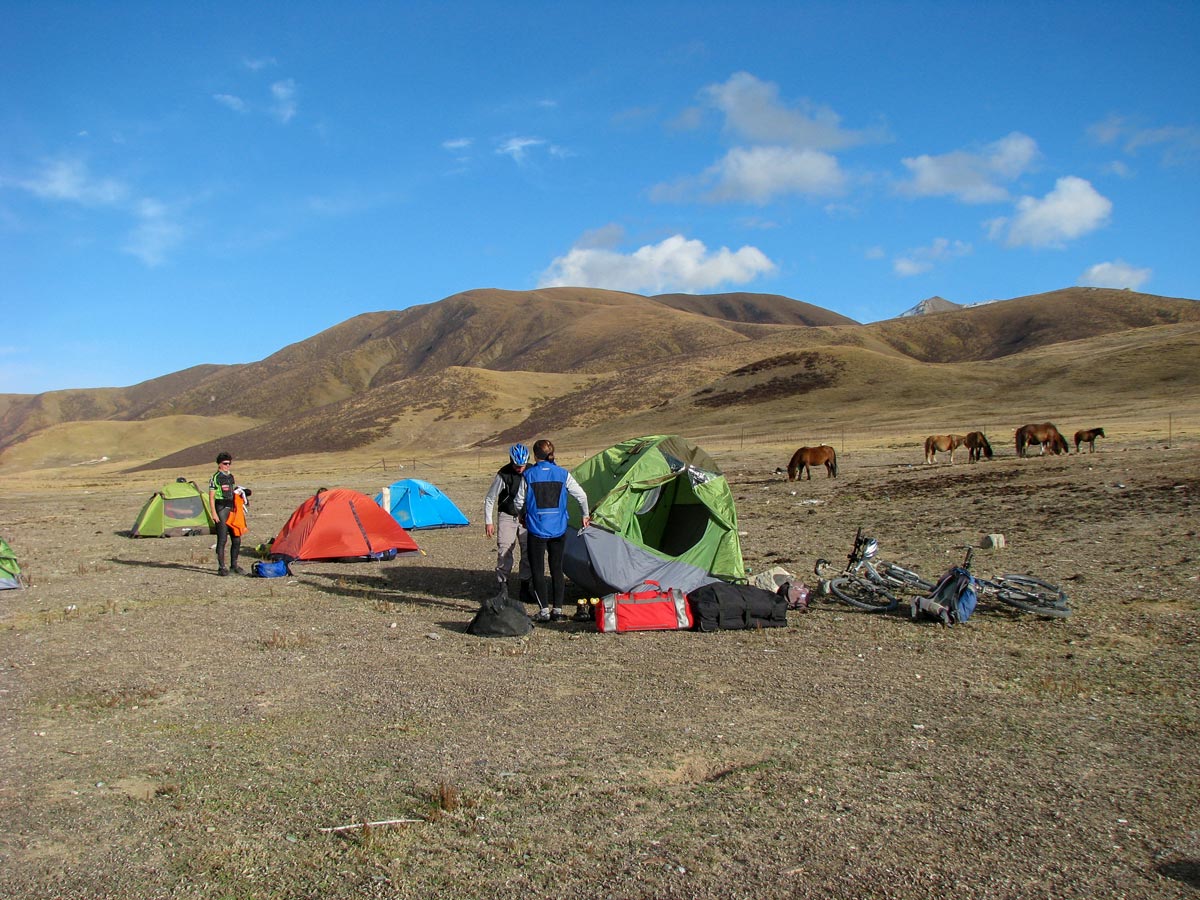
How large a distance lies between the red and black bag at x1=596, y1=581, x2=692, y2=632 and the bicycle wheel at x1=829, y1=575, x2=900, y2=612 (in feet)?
6.91

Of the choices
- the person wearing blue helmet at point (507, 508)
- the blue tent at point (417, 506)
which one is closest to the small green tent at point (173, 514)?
the blue tent at point (417, 506)

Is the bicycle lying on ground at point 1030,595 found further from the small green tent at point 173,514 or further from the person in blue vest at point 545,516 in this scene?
the small green tent at point 173,514

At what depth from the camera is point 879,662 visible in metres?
7.93

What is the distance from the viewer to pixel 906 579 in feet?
33.8

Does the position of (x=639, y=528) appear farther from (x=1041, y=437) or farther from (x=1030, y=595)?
(x=1041, y=437)

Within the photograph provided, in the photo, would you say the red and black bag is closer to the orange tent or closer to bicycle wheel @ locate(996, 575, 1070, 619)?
bicycle wheel @ locate(996, 575, 1070, 619)

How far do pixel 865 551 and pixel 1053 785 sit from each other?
18.7ft

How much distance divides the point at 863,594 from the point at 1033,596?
1912 mm

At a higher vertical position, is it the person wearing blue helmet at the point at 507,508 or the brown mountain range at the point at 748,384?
the brown mountain range at the point at 748,384

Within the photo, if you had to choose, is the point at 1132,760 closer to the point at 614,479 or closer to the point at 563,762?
the point at 563,762

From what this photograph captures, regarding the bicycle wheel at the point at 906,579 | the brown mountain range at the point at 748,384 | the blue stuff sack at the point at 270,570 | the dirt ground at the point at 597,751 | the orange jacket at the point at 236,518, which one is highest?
the brown mountain range at the point at 748,384

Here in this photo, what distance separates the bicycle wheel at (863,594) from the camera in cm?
999

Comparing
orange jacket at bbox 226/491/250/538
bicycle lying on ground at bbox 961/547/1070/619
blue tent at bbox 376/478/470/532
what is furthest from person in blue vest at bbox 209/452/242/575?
bicycle lying on ground at bbox 961/547/1070/619

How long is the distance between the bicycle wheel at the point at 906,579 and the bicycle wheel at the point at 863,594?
250 millimetres
